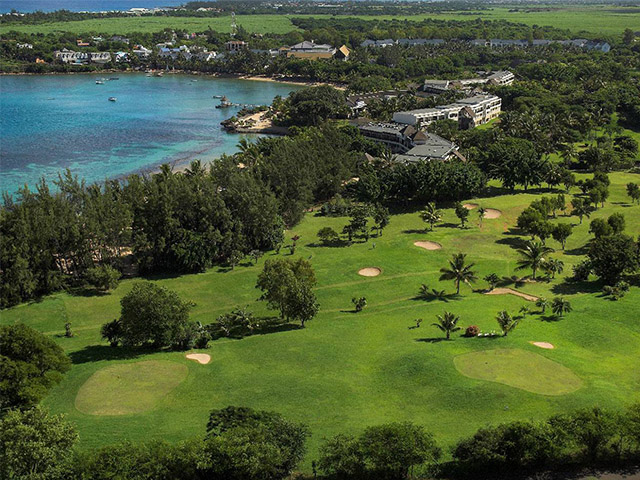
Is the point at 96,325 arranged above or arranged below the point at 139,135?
below

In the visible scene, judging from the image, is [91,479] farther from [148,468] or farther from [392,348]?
[392,348]

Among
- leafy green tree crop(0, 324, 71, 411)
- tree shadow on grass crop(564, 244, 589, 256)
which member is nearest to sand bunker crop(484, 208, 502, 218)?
tree shadow on grass crop(564, 244, 589, 256)

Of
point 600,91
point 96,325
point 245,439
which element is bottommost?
point 96,325

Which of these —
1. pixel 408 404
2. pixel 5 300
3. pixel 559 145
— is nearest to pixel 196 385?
pixel 408 404

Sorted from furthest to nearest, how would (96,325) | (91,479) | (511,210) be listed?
1. (511,210)
2. (96,325)
3. (91,479)

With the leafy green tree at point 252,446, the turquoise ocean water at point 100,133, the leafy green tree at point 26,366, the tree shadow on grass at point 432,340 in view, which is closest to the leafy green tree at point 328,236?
the tree shadow on grass at point 432,340

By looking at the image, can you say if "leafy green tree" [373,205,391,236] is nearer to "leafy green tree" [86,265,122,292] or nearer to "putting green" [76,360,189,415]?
"leafy green tree" [86,265,122,292]

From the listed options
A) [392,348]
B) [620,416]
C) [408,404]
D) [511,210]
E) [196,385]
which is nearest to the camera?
[620,416]
